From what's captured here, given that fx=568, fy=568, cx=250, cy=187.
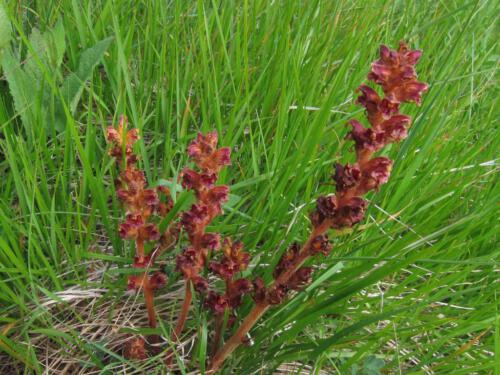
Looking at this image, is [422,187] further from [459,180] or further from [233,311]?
[233,311]

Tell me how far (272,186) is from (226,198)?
12.6 inches

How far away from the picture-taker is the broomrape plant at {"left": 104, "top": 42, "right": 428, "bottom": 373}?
106 cm

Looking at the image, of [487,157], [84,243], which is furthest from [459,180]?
[84,243]

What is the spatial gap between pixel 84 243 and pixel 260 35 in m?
1.08

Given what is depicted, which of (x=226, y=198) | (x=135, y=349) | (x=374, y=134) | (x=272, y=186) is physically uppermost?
(x=374, y=134)

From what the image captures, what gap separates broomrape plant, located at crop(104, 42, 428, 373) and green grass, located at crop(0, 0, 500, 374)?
0.25 feet

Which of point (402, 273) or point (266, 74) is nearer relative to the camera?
point (402, 273)

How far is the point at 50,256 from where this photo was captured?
57.7 inches

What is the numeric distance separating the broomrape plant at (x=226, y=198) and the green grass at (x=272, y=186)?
0.08 m

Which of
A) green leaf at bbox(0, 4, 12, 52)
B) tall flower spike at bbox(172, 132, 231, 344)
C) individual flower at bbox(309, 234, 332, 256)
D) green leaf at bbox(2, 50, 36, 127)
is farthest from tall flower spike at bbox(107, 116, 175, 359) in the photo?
green leaf at bbox(0, 4, 12, 52)

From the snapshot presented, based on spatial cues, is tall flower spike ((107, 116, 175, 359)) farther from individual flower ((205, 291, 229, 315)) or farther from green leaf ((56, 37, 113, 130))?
green leaf ((56, 37, 113, 130))

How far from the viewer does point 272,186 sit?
1442mm

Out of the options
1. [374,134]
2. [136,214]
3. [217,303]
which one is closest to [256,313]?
[217,303]

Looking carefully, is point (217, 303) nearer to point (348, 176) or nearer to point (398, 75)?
point (348, 176)
